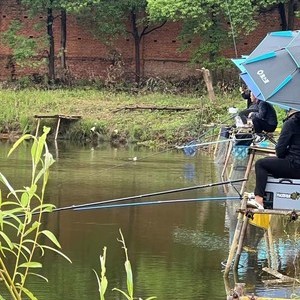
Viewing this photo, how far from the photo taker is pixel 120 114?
28531 millimetres

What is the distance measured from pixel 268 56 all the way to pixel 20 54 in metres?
27.1

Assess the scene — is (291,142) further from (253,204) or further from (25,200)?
(25,200)

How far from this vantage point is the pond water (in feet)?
25.3

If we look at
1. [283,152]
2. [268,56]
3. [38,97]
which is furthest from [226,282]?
[38,97]

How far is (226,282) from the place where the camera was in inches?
308

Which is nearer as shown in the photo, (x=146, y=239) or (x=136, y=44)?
(x=146, y=239)

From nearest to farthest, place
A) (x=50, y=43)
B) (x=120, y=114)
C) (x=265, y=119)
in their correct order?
(x=265, y=119) < (x=120, y=114) < (x=50, y=43)

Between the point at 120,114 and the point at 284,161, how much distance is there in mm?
21488

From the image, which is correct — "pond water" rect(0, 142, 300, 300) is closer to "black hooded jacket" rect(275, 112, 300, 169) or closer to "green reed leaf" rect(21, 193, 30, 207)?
"black hooded jacket" rect(275, 112, 300, 169)

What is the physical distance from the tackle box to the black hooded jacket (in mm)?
181

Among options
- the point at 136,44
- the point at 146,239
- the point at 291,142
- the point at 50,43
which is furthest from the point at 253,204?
the point at 50,43

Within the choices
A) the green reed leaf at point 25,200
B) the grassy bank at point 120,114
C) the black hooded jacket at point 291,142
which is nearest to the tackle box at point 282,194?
the black hooded jacket at point 291,142

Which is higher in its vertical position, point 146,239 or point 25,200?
point 25,200

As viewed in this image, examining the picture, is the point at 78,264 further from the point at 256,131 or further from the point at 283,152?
the point at 256,131
